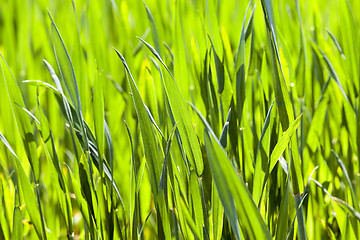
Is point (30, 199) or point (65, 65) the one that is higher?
point (65, 65)

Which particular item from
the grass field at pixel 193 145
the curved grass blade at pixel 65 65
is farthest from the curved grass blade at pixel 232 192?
the curved grass blade at pixel 65 65

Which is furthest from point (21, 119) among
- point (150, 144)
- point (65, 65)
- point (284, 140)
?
point (284, 140)

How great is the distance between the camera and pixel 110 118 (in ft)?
2.41

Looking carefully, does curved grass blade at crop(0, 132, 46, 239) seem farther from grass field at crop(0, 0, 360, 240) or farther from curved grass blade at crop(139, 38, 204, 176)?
curved grass blade at crop(139, 38, 204, 176)

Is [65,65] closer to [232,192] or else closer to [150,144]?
[150,144]

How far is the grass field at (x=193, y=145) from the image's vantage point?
0.44 meters

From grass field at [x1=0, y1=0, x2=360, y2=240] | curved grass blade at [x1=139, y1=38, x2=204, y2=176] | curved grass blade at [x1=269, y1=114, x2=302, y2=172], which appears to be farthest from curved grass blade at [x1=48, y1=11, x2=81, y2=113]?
curved grass blade at [x1=269, y1=114, x2=302, y2=172]

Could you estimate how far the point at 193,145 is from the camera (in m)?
0.44

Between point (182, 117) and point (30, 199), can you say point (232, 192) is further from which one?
point (30, 199)

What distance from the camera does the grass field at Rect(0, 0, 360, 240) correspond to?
442mm

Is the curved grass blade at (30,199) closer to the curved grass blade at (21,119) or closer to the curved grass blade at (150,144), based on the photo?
the curved grass blade at (21,119)

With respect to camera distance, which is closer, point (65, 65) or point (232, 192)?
point (232, 192)

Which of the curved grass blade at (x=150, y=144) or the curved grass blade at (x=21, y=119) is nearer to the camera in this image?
the curved grass blade at (x=150, y=144)

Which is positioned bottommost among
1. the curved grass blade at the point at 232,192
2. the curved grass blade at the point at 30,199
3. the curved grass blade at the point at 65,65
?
the curved grass blade at the point at 30,199
